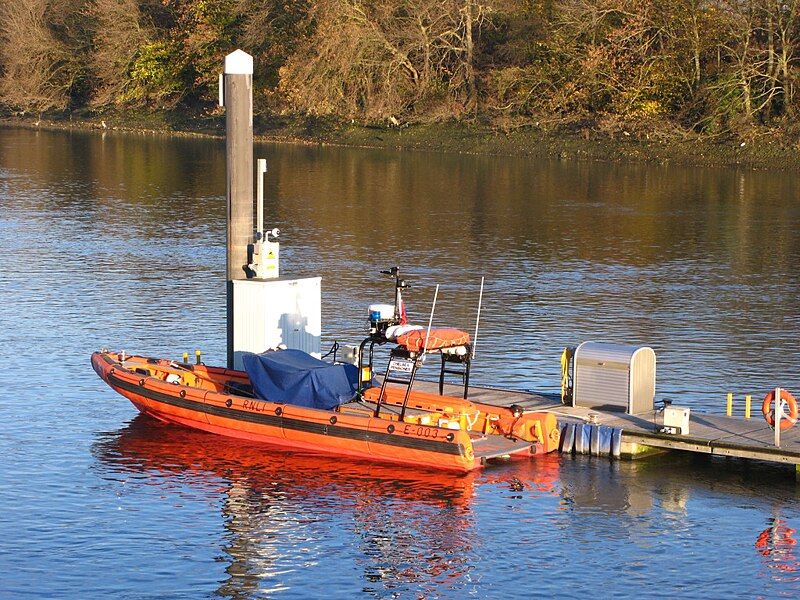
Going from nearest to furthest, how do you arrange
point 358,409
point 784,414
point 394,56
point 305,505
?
point 305,505
point 784,414
point 358,409
point 394,56

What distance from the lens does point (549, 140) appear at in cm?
8750

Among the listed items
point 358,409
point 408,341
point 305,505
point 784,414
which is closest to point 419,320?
point 358,409

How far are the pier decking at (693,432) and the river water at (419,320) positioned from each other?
1.78 feet

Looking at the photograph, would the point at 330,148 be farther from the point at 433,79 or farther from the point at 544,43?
the point at 544,43

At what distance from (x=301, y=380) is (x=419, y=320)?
A: 11617 mm

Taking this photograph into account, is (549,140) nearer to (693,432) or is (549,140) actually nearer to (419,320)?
(419,320)

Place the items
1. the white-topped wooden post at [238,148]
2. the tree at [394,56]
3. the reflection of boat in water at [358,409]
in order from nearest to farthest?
the reflection of boat in water at [358,409]
the white-topped wooden post at [238,148]
the tree at [394,56]

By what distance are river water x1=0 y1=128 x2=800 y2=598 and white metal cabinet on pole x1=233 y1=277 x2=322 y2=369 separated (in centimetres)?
253

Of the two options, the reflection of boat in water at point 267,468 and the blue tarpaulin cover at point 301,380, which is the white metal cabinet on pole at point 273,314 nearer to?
the blue tarpaulin cover at point 301,380

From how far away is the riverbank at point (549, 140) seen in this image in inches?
3125

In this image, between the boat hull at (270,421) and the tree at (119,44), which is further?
the tree at (119,44)

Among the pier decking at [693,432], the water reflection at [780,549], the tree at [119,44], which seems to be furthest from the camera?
the tree at [119,44]

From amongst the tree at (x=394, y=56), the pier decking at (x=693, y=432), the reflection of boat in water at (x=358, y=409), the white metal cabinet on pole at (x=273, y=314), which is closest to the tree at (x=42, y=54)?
the tree at (x=394, y=56)

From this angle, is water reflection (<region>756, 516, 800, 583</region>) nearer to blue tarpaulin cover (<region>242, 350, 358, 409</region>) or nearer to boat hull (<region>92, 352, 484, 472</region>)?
boat hull (<region>92, 352, 484, 472</region>)
